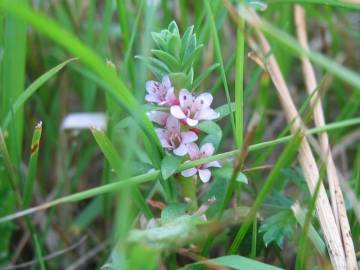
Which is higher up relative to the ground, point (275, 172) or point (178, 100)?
point (178, 100)

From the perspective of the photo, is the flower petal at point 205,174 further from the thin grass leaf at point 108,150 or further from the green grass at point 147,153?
the thin grass leaf at point 108,150

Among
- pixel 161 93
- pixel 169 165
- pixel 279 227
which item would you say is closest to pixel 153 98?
pixel 161 93

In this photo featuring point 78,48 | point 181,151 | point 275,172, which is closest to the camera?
point 78,48

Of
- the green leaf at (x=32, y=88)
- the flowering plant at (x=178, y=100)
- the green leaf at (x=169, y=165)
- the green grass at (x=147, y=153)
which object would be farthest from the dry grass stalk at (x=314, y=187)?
the green leaf at (x=32, y=88)

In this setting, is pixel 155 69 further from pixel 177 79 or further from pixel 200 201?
pixel 200 201

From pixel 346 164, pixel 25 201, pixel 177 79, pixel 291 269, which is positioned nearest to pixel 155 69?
pixel 177 79

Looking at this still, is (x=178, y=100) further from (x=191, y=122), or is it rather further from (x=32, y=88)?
(x=32, y=88)

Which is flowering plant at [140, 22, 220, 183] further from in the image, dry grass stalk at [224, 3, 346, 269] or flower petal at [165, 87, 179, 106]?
dry grass stalk at [224, 3, 346, 269]
